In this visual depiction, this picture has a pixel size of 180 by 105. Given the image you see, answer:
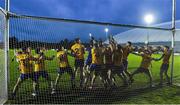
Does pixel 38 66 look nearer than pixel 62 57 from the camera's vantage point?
Yes

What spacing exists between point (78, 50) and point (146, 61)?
3.48 metres

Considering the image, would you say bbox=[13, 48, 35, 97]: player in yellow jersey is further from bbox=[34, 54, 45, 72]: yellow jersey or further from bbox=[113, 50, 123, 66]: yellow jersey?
bbox=[113, 50, 123, 66]: yellow jersey

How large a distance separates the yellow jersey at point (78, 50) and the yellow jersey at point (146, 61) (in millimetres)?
3216

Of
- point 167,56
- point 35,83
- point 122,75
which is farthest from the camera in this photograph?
point 167,56

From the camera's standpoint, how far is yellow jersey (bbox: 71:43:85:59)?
11.3 m

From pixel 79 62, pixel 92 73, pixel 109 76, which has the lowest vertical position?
pixel 109 76

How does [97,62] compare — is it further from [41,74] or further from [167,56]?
[167,56]

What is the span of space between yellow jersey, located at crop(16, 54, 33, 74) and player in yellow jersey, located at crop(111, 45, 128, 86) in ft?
9.79

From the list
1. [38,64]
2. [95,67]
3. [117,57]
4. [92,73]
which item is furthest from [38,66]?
[117,57]

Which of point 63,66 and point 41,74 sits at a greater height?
point 63,66

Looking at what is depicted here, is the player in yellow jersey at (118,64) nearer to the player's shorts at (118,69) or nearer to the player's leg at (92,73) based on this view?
the player's shorts at (118,69)

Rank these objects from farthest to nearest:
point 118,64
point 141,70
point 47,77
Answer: point 141,70 < point 118,64 < point 47,77

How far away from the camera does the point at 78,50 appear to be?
37.7ft

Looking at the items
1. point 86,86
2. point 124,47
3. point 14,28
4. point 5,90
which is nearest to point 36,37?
point 14,28
